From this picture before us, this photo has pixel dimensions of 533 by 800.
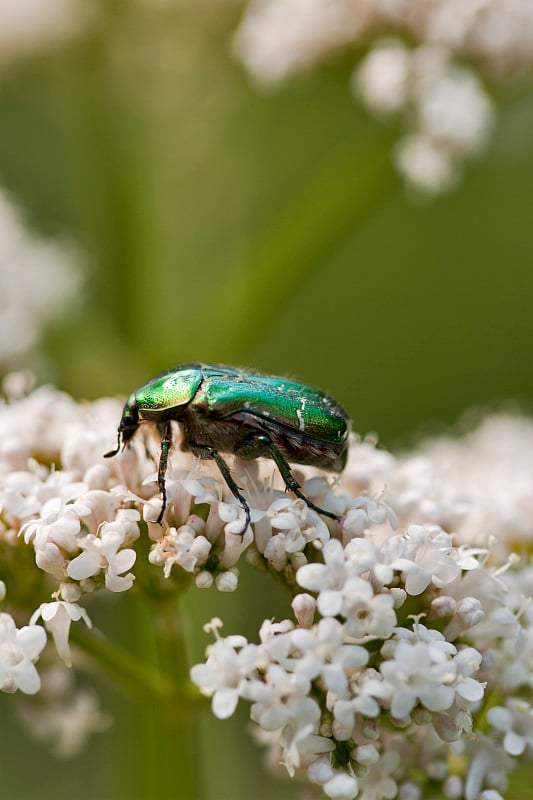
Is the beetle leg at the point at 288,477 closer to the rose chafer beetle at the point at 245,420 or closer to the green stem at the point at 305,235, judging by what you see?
the rose chafer beetle at the point at 245,420

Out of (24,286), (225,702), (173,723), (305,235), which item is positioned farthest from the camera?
(24,286)

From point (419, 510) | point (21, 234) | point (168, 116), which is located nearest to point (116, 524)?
point (419, 510)

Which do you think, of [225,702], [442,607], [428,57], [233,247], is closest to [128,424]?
[225,702]

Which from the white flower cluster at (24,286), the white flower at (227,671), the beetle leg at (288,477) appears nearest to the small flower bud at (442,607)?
the beetle leg at (288,477)

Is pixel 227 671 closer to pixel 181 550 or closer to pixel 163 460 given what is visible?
pixel 181 550

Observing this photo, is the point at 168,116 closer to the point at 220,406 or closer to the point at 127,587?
the point at 220,406

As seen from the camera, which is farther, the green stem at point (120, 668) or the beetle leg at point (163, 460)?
the green stem at point (120, 668)

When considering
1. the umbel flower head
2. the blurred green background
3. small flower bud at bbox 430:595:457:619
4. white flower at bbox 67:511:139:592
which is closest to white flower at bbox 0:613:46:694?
the umbel flower head

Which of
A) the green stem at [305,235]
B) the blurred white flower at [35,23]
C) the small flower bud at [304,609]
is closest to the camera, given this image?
the small flower bud at [304,609]
